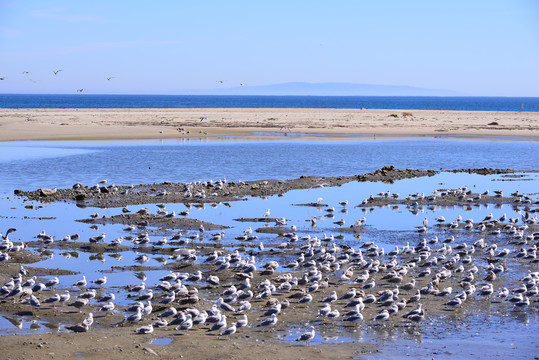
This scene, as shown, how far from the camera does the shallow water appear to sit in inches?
524

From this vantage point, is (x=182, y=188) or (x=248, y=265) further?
(x=182, y=188)

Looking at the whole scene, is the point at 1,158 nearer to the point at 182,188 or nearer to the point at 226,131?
the point at 182,188

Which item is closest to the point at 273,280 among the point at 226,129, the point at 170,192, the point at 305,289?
the point at 305,289

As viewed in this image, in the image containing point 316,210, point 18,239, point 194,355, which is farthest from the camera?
point 316,210

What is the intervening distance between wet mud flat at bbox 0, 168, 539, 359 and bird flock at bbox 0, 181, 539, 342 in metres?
0.04

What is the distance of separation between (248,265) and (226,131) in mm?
50351

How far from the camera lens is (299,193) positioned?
101 ft

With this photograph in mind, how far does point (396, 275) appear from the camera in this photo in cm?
1661

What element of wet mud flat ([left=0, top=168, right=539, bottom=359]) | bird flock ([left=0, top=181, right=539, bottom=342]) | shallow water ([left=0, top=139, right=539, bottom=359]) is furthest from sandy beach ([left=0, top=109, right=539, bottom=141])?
bird flock ([left=0, top=181, right=539, bottom=342])

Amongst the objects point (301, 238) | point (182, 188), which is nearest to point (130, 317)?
point (301, 238)

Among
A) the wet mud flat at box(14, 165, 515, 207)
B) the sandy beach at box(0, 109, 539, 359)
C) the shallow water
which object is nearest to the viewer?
the sandy beach at box(0, 109, 539, 359)

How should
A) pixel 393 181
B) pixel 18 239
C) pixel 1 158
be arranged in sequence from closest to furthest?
pixel 18 239 → pixel 393 181 → pixel 1 158

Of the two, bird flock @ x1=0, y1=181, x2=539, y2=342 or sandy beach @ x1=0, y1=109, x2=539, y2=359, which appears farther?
bird flock @ x1=0, y1=181, x2=539, y2=342

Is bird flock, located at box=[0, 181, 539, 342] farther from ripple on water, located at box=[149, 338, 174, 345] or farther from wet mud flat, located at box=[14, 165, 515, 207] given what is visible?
wet mud flat, located at box=[14, 165, 515, 207]
